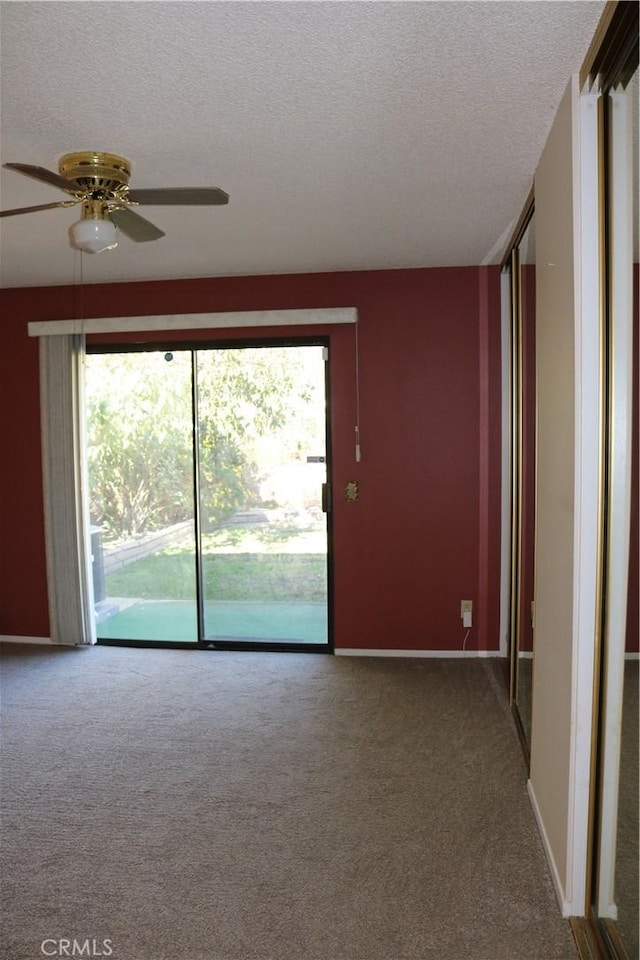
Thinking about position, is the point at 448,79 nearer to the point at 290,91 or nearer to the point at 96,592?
the point at 290,91

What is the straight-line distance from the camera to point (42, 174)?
7.02ft

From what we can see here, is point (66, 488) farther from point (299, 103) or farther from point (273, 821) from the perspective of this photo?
point (299, 103)

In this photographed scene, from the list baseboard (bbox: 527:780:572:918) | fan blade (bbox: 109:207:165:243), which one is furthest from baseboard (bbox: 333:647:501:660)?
fan blade (bbox: 109:207:165:243)

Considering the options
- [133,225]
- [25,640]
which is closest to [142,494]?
[25,640]

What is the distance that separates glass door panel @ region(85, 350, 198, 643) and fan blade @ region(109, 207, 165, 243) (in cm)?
196

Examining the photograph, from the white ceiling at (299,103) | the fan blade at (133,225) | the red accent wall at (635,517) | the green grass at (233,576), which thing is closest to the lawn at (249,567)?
the green grass at (233,576)

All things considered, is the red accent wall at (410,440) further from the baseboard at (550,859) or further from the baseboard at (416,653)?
the baseboard at (550,859)

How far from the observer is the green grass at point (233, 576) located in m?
4.75

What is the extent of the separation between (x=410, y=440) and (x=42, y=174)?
2.89 metres

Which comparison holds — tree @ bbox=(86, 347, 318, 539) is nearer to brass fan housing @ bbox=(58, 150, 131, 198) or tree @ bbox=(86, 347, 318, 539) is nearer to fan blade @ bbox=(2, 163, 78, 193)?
brass fan housing @ bbox=(58, 150, 131, 198)

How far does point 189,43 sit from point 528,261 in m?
1.85

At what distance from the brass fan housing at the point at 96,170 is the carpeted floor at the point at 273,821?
2.32m

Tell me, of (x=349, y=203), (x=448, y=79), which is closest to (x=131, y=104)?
(x=448, y=79)

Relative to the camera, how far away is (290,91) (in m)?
2.11
